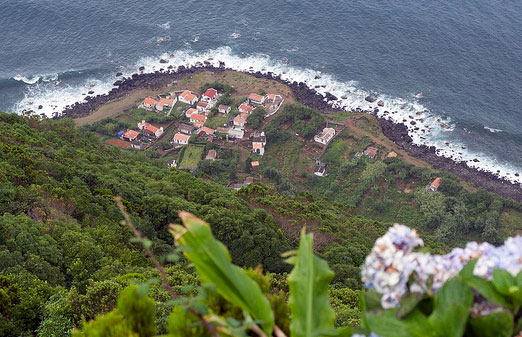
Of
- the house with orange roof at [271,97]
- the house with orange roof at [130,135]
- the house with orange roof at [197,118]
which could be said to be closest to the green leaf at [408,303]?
the house with orange roof at [130,135]

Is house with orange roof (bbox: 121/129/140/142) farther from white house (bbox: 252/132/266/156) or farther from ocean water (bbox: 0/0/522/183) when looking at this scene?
white house (bbox: 252/132/266/156)

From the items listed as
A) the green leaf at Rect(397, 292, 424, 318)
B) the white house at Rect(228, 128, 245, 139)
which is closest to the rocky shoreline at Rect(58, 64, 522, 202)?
the white house at Rect(228, 128, 245, 139)

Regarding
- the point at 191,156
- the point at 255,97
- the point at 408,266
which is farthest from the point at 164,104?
the point at 408,266

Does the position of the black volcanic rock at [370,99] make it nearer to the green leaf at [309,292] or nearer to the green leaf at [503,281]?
the green leaf at [309,292]

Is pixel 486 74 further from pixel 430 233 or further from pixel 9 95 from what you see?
pixel 9 95

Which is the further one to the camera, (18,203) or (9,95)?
(9,95)

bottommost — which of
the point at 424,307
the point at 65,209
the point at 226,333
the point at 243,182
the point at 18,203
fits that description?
the point at 243,182

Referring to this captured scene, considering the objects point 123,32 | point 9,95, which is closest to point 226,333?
point 9,95
